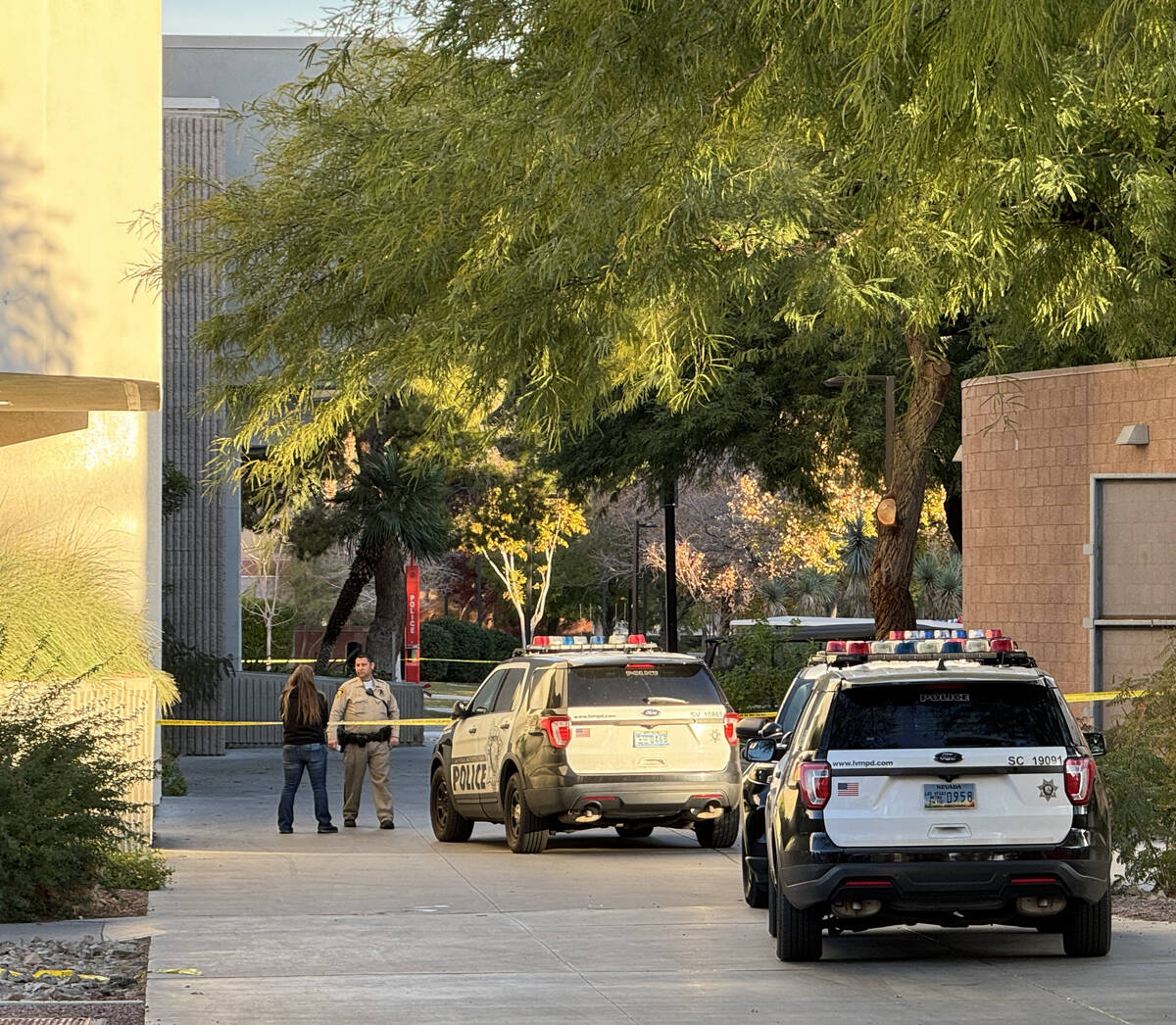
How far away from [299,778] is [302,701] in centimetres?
77

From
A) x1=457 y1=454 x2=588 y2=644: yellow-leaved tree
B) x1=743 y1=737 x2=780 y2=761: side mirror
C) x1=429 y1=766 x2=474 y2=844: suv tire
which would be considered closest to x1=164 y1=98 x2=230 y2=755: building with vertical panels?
x1=457 y1=454 x2=588 y2=644: yellow-leaved tree

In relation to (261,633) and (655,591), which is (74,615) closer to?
(261,633)

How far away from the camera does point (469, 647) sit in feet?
230

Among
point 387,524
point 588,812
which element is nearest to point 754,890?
point 588,812

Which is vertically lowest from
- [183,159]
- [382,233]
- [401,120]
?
[382,233]

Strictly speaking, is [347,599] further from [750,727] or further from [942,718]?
[942,718]

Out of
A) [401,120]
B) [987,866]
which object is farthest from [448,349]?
[987,866]

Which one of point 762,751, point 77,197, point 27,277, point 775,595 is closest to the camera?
point 762,751

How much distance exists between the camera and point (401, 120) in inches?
680

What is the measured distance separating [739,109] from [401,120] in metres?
7.82

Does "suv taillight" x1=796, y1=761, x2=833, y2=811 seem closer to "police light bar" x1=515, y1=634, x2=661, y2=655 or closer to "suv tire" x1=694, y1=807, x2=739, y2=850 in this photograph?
"suv tire" x1=694, y1=807, x2=739, y2=850

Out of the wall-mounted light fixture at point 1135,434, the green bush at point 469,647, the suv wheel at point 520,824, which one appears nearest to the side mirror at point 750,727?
the suv wheel at point 520,824

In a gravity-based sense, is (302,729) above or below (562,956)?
above

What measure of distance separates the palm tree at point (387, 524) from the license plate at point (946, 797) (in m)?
27.2
